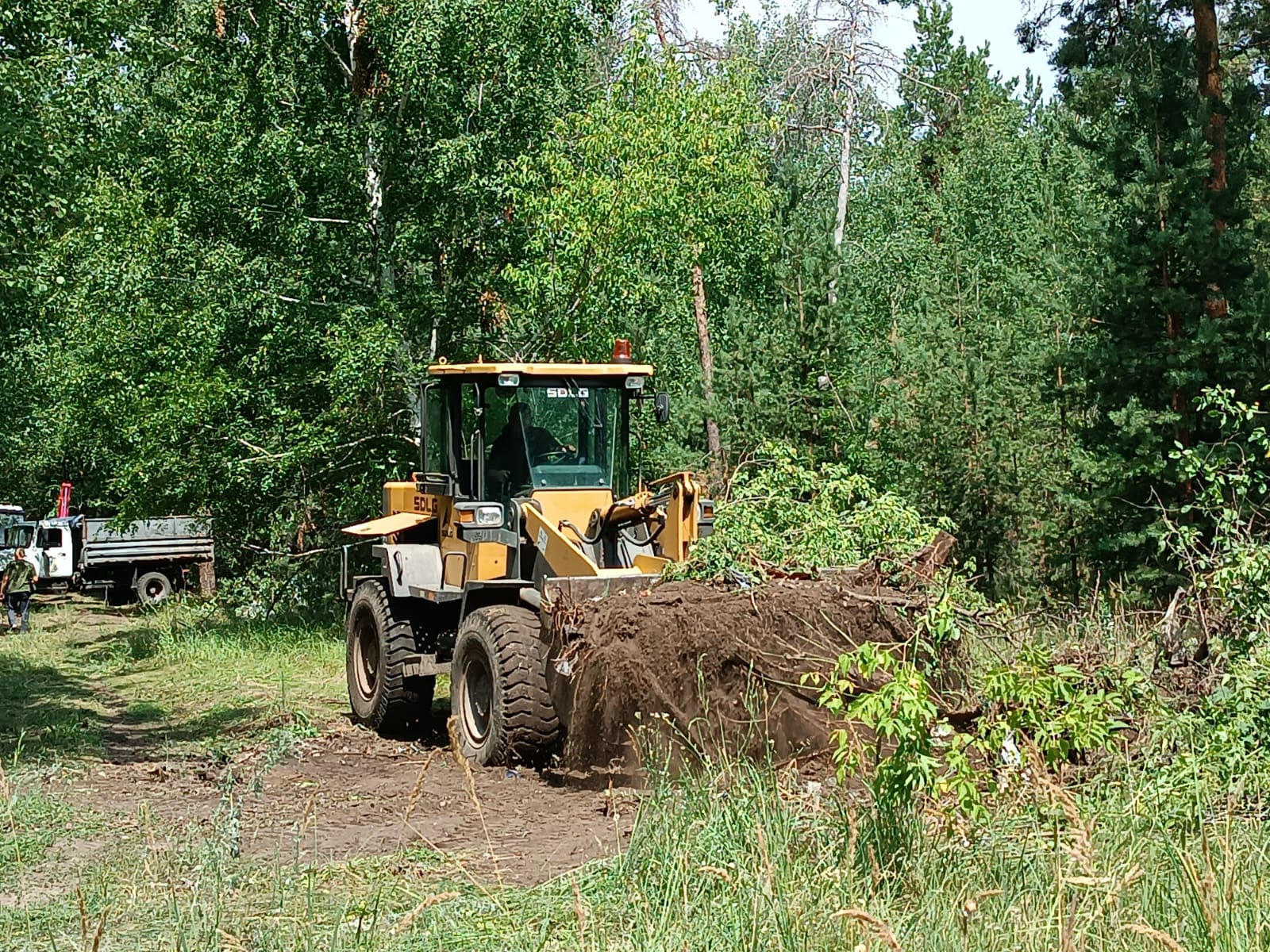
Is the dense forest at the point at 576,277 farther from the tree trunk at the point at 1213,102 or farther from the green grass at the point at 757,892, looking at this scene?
the green grass at the point at 757,892

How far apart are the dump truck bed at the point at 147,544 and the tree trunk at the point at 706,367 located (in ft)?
34.8

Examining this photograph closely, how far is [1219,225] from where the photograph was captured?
1636cm

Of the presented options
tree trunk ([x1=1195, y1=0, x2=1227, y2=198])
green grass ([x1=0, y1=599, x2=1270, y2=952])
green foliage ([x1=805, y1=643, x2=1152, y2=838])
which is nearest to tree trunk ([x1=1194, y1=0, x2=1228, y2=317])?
tree trunk ([x1=1195, y1=0, x2=1227, y2=198])

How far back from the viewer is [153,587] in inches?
1156

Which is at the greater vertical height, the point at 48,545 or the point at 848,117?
the point at 848,117

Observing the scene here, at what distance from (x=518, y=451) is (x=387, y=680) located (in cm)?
218

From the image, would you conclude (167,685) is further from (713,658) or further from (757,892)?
(757,892)

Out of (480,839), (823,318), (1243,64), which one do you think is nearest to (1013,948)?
(480,839)

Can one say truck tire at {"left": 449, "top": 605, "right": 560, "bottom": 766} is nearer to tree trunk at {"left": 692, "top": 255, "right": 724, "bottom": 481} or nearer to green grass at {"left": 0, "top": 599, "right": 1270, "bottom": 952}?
green grass at {"left": 0, "top": 599, "right": 1270, "bottom": 952}

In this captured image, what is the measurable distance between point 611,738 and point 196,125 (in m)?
11.7

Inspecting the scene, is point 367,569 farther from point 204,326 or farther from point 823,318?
point 823,318

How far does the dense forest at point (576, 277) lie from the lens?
1636cm

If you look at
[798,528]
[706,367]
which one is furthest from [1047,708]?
[706,367]

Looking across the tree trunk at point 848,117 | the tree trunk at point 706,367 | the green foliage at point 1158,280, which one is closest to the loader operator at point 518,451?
the green foliage at point 1158,280
